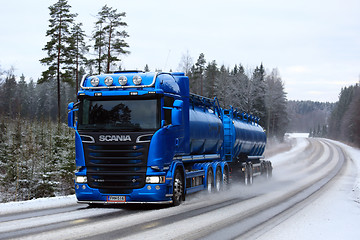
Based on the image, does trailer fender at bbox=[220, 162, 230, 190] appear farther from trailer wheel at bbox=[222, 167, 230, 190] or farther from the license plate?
the license plate

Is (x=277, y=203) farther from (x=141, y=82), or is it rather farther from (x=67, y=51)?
(x=67, y=51)

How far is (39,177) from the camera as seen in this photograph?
18375 mm

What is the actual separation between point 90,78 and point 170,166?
348 centimetres

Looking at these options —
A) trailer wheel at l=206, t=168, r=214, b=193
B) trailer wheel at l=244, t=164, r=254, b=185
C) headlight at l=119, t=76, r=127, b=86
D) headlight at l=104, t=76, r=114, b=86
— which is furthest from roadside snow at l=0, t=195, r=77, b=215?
trailer wheel at l=244, t=164, r=254, b=185

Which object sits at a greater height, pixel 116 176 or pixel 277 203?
pixel 116 176

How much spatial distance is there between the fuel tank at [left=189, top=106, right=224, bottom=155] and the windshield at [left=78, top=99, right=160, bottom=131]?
3.03 meters

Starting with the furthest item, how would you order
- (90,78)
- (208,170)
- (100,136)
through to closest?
(208,170)
(90,78)
(100,136)

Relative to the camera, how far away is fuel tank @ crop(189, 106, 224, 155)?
1562 cm

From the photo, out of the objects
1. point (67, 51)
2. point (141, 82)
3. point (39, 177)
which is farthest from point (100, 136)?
point (67, 51)

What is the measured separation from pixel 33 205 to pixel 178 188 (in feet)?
14.0

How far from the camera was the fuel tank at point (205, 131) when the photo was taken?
15617 mm

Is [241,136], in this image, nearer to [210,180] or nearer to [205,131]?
[210,180]

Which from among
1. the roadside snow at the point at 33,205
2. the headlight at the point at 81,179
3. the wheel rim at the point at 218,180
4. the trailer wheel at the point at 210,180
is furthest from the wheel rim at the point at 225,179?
the headlight at the point at 81,179

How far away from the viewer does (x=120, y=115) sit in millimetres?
12398
